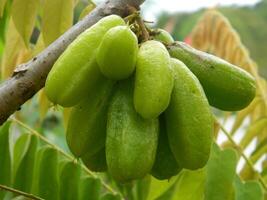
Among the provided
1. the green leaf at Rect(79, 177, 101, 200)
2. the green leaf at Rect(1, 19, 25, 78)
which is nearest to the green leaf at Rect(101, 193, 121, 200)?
the green leaf at Rect(79, 177, 101, 200)

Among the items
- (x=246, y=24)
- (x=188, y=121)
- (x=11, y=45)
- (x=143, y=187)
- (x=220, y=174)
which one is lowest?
(x=246, y=24)

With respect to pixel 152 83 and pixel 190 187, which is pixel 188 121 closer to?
pixel 152 83

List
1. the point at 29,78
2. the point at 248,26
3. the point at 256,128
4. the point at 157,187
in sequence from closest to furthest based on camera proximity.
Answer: the point at 29,78 < the point at 157,187 < the point at 256,128 < the point at 248,26

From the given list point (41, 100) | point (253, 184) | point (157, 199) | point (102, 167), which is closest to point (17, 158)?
point (41, 100)

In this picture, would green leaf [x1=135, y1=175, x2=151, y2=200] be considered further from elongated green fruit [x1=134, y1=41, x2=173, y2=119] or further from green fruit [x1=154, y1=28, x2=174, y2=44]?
elongated green fruit [x1=134, y1=41, x2=173, y2=119]

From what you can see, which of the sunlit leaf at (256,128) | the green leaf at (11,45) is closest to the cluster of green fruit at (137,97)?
the green leaf at (11,45)

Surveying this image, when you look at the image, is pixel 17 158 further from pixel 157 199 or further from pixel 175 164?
pixel 175 164

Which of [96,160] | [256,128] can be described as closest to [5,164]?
[96,160]
